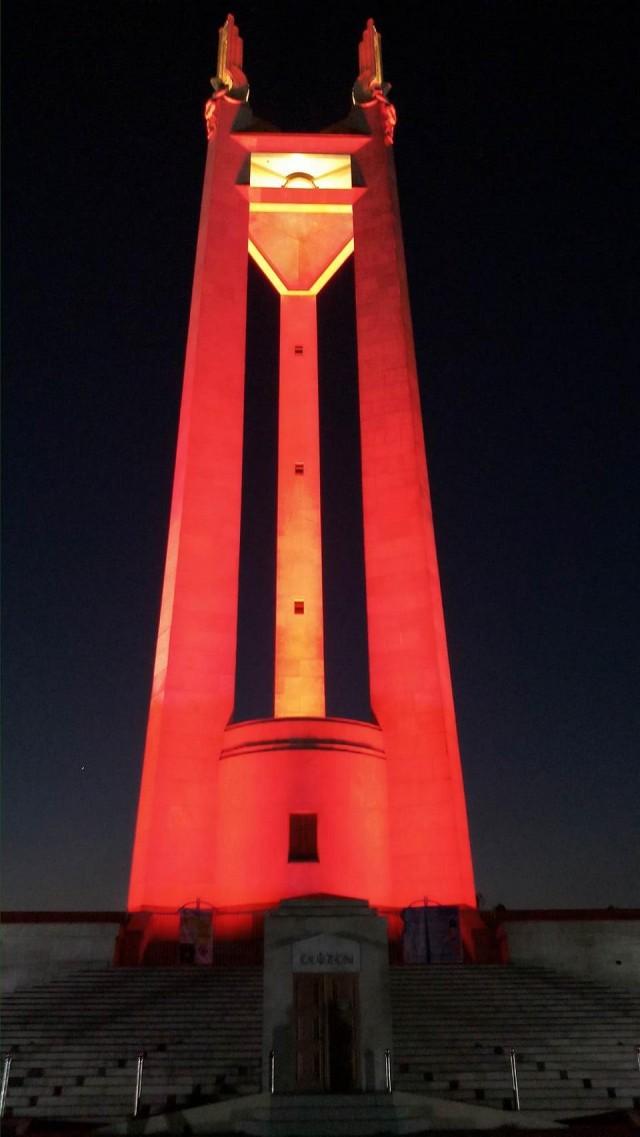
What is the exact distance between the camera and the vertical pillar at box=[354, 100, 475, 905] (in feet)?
77.6

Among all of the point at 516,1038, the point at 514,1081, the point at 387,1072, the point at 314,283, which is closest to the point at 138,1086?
the point at 387,1072

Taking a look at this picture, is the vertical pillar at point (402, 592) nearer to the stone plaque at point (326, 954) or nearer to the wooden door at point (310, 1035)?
the stone plaque at point (326, 954)

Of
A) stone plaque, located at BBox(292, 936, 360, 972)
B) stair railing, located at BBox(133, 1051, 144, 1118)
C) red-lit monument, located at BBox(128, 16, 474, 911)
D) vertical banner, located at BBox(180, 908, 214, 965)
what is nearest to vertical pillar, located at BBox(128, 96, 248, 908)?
red-lit monument, located at BBox(128, 16, 474, 911)

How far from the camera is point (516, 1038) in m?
14.3

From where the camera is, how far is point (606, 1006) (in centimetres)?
1619

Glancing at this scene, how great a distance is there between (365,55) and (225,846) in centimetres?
3093

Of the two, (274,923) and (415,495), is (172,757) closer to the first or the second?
(415,495)

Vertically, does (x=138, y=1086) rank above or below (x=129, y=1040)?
below

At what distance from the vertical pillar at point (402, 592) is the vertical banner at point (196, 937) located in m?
4.89

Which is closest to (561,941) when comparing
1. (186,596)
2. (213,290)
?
(186,596)

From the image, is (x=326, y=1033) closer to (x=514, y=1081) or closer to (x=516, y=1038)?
(x=514, y=1081)

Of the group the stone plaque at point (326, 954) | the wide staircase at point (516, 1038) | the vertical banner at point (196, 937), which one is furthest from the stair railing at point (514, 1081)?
the vertical banner at point (196, 937)

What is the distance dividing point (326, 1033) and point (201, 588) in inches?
642

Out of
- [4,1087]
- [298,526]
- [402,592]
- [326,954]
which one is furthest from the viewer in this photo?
[298,526]
